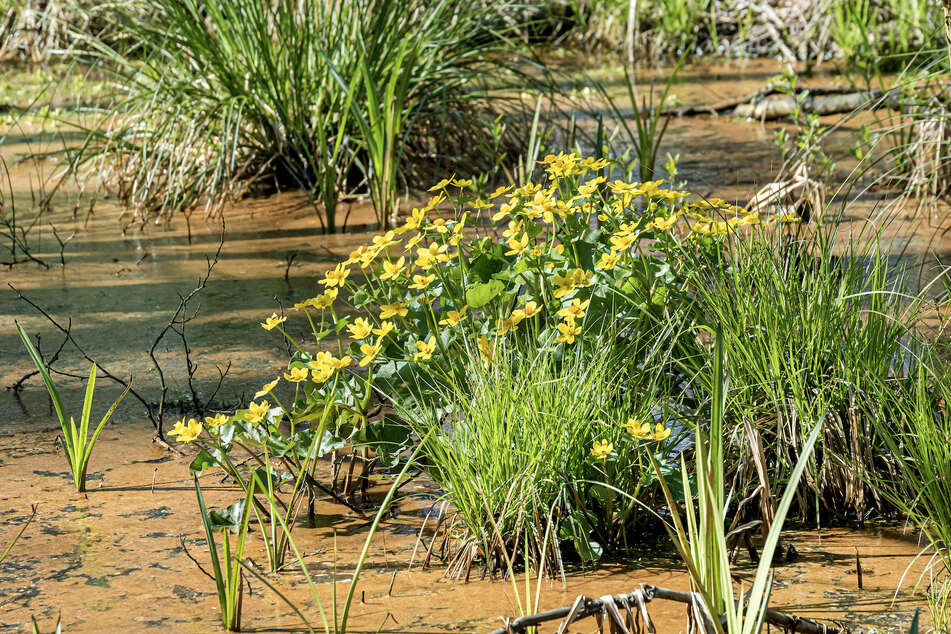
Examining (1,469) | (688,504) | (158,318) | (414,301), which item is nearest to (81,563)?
(1,469)

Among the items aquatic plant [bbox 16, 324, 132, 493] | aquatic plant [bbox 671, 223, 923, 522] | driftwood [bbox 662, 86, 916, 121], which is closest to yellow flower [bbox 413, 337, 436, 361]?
aquatic plant [bbox 671, 223, 923, 522]

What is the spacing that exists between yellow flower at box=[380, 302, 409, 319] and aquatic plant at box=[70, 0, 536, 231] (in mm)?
2566

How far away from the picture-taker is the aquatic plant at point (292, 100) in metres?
5.50

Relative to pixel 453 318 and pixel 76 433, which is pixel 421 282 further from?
pixel 76 433

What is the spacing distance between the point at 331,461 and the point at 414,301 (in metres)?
0.53

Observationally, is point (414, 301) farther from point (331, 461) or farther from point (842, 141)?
point (842, 141)

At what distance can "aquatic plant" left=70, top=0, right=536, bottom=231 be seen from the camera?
550 centimetres

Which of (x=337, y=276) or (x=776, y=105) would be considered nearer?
(x=337, y=276)

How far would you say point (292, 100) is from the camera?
5.73 metres

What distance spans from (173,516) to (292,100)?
343cm

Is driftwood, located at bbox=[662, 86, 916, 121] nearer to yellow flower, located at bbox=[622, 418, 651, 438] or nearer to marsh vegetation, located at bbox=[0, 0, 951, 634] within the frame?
marsh vegetation, located at bbox=[0, 0, 951, 634]

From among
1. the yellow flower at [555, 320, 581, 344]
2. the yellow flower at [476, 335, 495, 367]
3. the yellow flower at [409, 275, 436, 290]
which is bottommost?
the yellow flower at [476, 335, 495, 367]

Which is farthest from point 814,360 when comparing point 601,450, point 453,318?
point 453,318

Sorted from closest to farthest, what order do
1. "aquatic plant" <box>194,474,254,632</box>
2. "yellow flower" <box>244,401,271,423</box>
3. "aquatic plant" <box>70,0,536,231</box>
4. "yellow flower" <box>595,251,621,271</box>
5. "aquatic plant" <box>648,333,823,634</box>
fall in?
"aquatic plant" <box>648,333,823,634</box>
"aquatic plant" <box>194,474,254,632</box>
"yellow flower" <box>244,401,271,423</box>
"yellow flower" <box>595,251,621,271</box>
"aquatic plant" <box>70,0,536,231</box>
